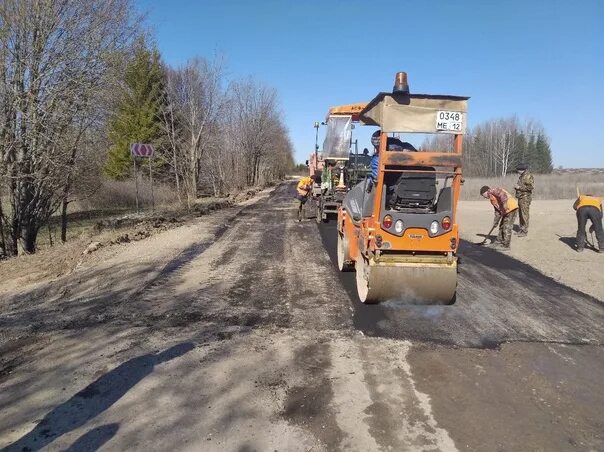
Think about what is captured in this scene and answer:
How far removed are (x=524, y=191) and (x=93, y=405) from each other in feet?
37.8

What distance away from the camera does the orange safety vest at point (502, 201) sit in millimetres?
11164

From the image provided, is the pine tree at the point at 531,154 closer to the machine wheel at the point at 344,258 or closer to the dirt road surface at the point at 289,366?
the machine wheel at the point at 344,258

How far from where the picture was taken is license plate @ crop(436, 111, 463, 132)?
5711mm

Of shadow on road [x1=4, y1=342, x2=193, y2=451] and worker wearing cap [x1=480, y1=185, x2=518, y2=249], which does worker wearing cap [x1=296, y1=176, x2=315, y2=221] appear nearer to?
worker wearing cap [x1=480, y1=185, x2=518, y2=249]

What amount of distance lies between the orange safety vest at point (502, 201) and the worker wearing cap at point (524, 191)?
1411mm

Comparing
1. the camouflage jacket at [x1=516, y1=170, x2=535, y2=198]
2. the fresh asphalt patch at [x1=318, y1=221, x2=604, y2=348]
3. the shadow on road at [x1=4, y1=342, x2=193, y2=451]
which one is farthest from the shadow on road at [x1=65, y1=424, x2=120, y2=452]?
the camouflage jacket at [x1=516, y1=170, x2=535, y2=198]

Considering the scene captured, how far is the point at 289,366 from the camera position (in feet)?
15.2

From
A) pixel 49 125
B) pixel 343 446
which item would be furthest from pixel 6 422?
pixel 49 125

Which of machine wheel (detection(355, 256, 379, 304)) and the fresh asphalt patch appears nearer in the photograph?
the fresh asphalt patch

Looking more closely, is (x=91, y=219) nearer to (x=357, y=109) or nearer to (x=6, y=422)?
(x=357, y=109)

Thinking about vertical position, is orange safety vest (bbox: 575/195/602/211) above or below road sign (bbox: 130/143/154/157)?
below

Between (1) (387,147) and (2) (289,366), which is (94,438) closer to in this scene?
(2) (289,366)

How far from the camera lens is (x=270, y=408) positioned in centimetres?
384

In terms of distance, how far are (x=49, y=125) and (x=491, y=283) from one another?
418 inches
